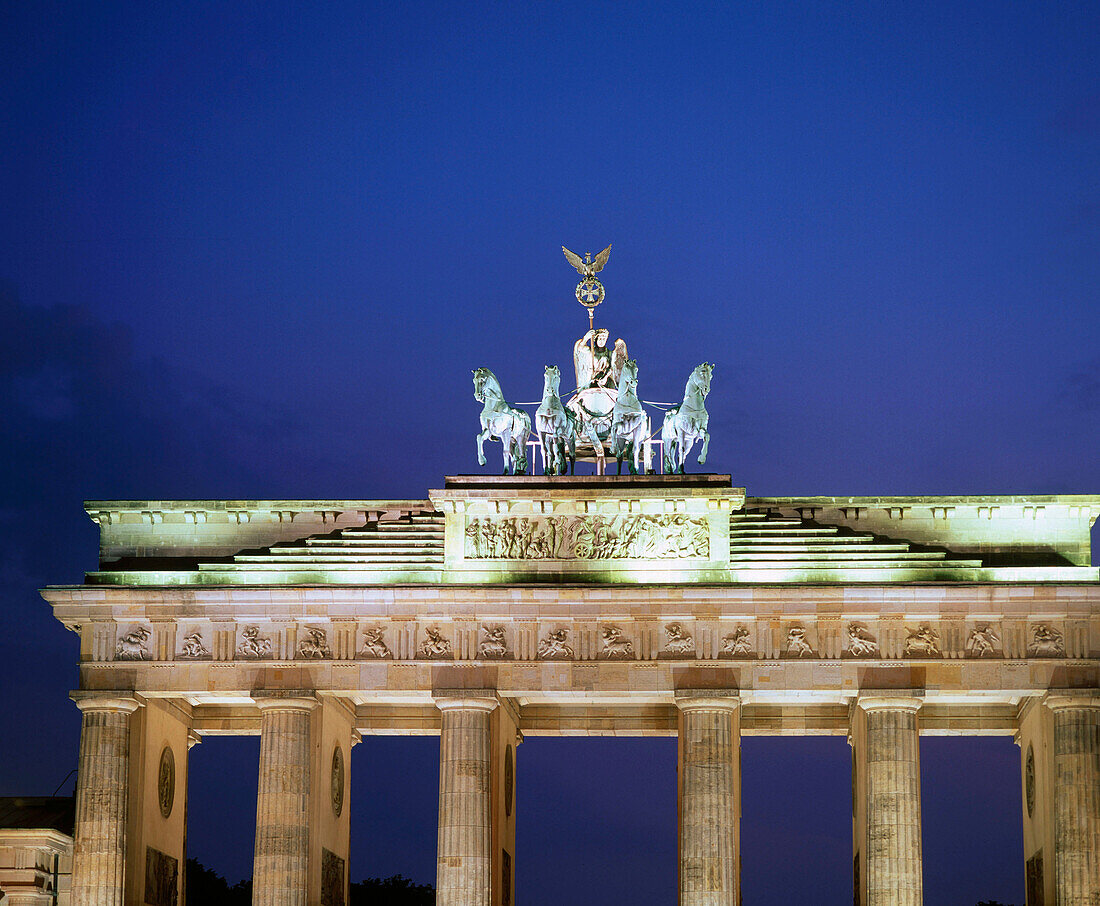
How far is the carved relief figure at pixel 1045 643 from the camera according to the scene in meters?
56.8

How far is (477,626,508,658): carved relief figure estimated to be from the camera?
57.8 m

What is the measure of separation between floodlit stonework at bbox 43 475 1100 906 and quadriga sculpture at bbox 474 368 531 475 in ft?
7.15

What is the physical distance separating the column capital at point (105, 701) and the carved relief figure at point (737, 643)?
668 inches

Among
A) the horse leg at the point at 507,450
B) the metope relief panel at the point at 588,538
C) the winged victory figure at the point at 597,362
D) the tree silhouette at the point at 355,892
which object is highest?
the winged victory figure at the point at 597,362

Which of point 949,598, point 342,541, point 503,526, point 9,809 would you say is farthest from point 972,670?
→ point 9,809

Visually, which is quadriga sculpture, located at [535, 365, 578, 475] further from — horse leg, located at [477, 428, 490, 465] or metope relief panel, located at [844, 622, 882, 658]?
metope relief panel, located at [844, 622, 882, 658]

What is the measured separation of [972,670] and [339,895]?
20.1 meters

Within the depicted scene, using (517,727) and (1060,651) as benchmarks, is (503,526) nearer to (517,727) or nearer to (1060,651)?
(517,727)

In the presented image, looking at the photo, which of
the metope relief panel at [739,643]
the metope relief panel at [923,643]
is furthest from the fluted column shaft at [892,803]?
the metope relief panel at [739,643]

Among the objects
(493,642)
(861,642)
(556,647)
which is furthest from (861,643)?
(493,642)

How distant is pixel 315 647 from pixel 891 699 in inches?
643

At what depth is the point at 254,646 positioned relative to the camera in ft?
191

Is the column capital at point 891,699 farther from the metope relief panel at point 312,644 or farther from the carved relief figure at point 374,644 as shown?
the metope relief panel at point 312,644

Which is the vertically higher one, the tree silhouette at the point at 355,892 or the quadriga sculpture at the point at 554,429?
the quadriga sculpture at the point at 554,429
